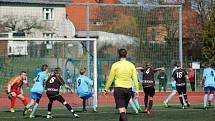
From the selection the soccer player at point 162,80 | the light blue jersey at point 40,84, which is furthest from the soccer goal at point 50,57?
the soccer player at point 162,80

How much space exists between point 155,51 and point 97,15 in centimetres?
377

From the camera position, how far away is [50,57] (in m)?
32.4

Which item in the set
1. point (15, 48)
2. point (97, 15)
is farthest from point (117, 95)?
point (97, 15)

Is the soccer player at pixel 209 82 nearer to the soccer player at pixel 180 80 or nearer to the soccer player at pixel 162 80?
the soccer player at pixel 180 80

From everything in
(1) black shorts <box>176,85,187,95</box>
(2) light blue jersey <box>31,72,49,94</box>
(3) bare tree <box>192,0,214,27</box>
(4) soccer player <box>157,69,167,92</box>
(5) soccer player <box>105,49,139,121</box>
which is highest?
(3) bare tree <box>192,0,214,27</box>

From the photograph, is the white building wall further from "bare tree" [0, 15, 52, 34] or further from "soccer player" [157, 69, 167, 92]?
"soccer player" [157, 69, 167, 92]

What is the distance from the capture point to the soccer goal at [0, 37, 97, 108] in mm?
30844

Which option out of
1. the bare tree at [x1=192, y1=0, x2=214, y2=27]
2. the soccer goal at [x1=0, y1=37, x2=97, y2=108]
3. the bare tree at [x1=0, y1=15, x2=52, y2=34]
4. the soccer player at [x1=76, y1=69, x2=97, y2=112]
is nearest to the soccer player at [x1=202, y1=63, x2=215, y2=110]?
the soccer player at [x1=76, y1=69, x2=97, y2=112]

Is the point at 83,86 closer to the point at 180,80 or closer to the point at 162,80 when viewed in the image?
the point at 180,80

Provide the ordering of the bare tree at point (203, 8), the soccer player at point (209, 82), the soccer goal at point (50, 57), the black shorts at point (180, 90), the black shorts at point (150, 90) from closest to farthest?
the black shorts at point (150, 90) → the soccer player at point (209, 82) → the black shorts at point (180, 90) → the soccer goal at point (50, 57) → the bare tree at point (203, 8)

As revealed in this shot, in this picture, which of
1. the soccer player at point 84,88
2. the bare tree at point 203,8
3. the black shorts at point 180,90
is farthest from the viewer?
the bare tree at point 203,8

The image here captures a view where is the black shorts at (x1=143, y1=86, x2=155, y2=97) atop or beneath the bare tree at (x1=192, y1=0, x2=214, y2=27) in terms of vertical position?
beneath

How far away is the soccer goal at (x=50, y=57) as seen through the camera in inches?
1214

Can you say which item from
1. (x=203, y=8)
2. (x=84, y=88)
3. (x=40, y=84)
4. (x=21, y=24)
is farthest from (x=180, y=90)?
(x=203, y=8)
